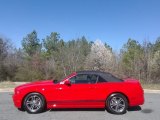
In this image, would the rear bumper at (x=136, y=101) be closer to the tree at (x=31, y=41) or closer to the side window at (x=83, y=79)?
the side window at (x=83, y=79)

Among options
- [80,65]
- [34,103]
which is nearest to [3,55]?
[80,65]

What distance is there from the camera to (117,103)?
9.55 metres

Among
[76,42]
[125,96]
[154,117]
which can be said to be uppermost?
[76,42]

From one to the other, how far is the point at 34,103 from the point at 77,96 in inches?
57.5

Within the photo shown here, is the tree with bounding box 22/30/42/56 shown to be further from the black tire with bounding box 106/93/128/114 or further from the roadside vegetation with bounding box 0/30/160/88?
the black tire with bounding box 106/93/128/114

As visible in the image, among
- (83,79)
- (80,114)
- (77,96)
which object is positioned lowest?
(80,114)

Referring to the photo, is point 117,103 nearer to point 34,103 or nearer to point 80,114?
point 80,114

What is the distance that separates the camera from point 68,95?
31.5ft

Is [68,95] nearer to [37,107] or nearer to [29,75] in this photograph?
[37,107]

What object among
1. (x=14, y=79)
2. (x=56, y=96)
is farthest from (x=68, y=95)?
(x=14, y=79)

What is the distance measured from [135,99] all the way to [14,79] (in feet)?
76.8

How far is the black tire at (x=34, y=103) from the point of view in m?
9.48

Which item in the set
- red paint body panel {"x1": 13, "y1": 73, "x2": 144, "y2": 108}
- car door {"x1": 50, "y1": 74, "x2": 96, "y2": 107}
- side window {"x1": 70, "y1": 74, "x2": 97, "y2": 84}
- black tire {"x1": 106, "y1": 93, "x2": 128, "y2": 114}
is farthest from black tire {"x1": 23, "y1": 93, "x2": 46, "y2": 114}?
black tire {"x1": 106, "y1": 93, "x2": 128, "y2": 114}

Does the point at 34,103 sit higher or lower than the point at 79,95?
lower
